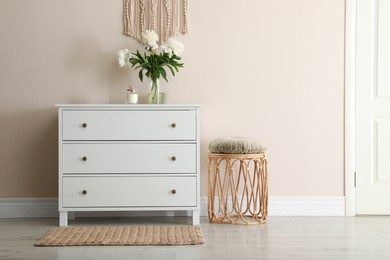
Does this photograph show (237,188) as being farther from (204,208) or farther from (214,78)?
(214,78)

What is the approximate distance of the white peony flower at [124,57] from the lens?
397cm

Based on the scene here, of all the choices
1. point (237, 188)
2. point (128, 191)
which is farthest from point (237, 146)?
point (128, 191)

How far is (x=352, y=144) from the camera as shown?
165 inches

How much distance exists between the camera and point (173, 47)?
3.96 m

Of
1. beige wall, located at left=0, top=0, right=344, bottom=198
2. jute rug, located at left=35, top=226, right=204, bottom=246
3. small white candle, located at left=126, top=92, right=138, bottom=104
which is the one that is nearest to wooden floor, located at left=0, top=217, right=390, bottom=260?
jute rug, located at left=35, top=226, right=204, bottom=246

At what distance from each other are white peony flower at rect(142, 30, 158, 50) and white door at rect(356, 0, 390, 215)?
1322 millimetres

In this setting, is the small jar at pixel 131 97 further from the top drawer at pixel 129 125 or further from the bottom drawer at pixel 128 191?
the bottom drawer at pixel 128 191

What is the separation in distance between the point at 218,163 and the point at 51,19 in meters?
1.41

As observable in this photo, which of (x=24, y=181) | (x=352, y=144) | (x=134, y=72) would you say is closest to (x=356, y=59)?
(x=352, y=144)

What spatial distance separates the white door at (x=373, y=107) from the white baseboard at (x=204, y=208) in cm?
19

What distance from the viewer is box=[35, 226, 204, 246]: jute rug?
10.6ft

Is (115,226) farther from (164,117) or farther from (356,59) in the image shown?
(356,59)

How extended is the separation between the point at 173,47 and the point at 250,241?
1.32 m

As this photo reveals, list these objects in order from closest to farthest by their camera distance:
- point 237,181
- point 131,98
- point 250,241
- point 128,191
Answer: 1. point 250,241
2. point 128,191
3. point 131,98
4. point 237,181
